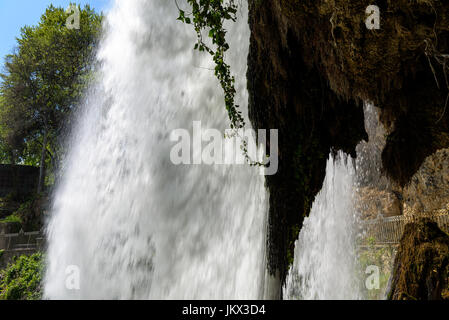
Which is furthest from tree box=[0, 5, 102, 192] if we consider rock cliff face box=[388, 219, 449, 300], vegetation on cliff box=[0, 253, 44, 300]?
rock cliff face box=[388, 219, 449, 300]

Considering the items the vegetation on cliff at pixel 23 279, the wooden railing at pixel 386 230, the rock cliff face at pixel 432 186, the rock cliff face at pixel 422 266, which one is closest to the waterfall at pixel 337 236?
the wooden railing at pixel 386 230

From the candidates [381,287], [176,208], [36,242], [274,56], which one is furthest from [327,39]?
[36,242]

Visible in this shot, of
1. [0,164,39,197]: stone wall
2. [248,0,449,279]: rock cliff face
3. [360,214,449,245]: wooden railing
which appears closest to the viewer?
[248,0,449,279]: rock cliff face

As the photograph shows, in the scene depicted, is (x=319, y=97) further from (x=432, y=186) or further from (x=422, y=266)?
(x=432, y=186)

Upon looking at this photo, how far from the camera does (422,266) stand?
336 centimetres

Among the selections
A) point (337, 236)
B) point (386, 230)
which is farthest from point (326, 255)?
point (386, 230)

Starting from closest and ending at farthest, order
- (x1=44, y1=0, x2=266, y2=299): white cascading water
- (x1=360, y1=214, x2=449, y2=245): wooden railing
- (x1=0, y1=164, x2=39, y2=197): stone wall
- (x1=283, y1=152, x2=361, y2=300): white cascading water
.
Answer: (x1=44, y1=0, x2=266, y2=299): white cascading water, (x1=283, y1=152, x2=361, y2=300): white cascading water, (x1=360, y1=214, x2=449, y2=245): wooden railing, (x1=0, y1=164, x2=39, y2=197): stone wall

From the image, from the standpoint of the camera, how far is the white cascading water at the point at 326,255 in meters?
10.6

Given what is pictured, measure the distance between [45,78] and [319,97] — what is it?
21964 millimetres

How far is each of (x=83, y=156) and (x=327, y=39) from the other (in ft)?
26.8

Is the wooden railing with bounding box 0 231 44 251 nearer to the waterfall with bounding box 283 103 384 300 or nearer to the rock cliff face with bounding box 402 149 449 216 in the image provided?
the waterfall with bounding box 283 103 384 300

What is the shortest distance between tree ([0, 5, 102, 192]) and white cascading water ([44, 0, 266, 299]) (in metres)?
13.5

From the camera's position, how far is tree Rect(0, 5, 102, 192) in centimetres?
2119
